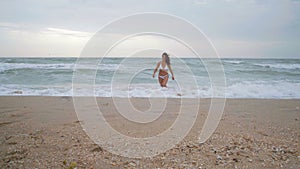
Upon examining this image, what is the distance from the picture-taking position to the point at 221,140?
3.72 m

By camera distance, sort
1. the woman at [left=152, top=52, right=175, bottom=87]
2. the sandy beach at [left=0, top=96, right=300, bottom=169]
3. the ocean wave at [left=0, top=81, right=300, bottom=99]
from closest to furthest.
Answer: the woman at [left=152, top=52, right=175, bottom=87] < the sandy beach at [left=0, top=96, right=300, bottom=169] < the ocean wave at [left=0, top=81, right=300, bottom=99]

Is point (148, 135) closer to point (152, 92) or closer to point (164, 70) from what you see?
point (164, 70)

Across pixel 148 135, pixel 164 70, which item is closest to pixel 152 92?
pixel 148 135

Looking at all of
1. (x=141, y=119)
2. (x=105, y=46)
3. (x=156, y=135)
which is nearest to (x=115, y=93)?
(x=141, y=119)

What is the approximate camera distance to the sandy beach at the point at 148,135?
115 inches

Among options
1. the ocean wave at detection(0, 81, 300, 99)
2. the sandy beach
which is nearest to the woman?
the sandy beach

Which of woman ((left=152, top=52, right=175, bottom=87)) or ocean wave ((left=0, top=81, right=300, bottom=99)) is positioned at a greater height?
woman ((left=152, top=52, right=175, bottom=87))

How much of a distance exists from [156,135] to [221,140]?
1.18 meters

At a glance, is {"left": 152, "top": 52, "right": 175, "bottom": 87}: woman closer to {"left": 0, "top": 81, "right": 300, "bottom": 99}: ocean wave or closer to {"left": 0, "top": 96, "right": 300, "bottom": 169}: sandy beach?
{"left": 0, "top": 96, "right": 300, "bottom": 169}: sandy beach

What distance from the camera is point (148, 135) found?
4.05 metres

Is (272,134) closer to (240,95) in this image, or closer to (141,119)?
(141,119)

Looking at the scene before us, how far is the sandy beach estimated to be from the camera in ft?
9.55

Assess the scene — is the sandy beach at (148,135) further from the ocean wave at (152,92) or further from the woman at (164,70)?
the ocean wave at (152,92)

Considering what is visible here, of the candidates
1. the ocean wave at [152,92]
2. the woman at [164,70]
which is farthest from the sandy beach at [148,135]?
the ocean wave at [152,92]
